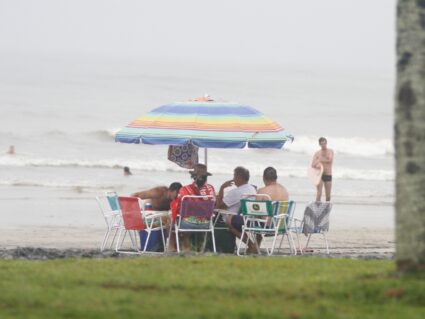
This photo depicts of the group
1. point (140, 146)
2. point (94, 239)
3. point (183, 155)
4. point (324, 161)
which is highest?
point (140, 146)

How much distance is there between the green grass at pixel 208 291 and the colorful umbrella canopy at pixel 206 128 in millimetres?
3672

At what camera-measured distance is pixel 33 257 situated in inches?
482

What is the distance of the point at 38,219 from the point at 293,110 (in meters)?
48.3

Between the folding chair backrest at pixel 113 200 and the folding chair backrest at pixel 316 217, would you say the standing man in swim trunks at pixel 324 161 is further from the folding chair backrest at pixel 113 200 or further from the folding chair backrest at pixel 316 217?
the folding chair backrest at pixel 113 200

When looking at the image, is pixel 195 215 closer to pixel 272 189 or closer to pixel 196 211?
pixel 196 211

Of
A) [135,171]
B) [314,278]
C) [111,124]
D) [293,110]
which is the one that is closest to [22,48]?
[293,110]

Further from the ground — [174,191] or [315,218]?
[174,191]

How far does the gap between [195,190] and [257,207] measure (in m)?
0.80

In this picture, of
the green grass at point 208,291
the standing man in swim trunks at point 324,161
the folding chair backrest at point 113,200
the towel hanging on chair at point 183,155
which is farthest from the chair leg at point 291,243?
the standing man in swim trunks at point 324,161

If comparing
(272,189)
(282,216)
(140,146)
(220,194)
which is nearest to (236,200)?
(220,194)

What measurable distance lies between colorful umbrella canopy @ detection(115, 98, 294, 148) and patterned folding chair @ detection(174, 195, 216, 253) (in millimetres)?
678

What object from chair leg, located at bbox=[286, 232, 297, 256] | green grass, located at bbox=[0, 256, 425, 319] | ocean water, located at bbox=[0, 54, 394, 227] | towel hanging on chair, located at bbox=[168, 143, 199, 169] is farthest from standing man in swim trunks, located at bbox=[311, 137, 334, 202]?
green grass, located at bbox=[0, 256, 425, 319]

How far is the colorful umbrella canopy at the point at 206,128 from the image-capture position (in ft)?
43.0

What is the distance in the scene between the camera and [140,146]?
131 ft
